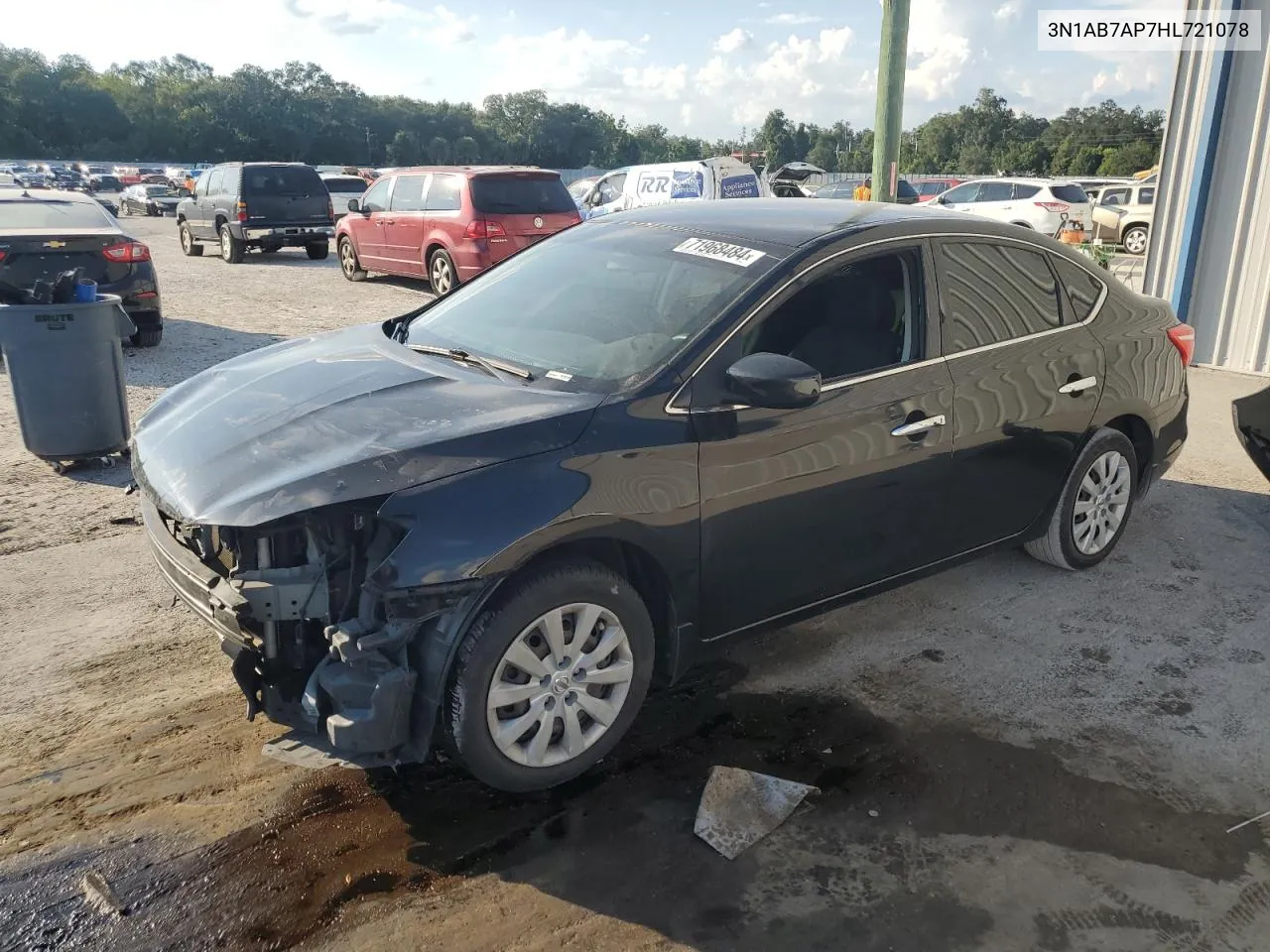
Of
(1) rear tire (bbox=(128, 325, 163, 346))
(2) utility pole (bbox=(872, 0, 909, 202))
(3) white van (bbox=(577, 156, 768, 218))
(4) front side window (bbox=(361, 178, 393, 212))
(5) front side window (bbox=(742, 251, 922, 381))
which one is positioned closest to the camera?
(5) front side window (bbox=(742, 251, 922, 381))

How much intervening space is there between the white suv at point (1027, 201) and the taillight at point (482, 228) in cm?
1255

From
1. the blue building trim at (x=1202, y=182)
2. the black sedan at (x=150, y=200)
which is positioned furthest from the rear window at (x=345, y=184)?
the blue building trim at (x=1202, y=182)

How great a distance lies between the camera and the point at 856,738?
3551mm

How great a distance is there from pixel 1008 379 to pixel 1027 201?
68.7ft

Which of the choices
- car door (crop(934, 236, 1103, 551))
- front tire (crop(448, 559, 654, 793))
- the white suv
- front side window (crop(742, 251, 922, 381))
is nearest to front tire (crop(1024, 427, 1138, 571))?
car door (crop(934, 236, 1103, 551))

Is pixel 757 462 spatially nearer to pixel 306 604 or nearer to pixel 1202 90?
pixel 306 604

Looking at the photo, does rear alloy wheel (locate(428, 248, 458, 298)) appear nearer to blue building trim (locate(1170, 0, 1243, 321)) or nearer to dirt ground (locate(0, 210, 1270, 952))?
blue building trim (locate(1170, 0, 1243, 321))

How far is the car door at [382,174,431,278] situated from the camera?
47.9ft

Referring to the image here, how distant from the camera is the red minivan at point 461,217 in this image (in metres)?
13.5

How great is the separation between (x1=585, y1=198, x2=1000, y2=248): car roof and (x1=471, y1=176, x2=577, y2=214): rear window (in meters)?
9.44

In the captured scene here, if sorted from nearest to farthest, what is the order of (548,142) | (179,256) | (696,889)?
A: (696,889) → (179,256) → (548,142)

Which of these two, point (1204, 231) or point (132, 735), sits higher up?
point (1204, 231)

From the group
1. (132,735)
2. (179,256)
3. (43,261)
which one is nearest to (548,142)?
(179,256)

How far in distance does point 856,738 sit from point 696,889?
1010 millimetres
